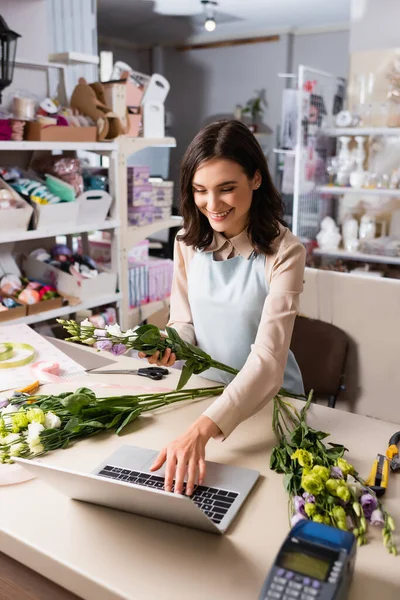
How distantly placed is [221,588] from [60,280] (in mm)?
2144

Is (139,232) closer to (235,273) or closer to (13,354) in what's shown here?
(13,354)

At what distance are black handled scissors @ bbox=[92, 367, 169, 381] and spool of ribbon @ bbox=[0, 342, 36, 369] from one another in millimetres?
201

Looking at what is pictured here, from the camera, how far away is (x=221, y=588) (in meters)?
0.81

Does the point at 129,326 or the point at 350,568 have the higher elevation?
the point at 350,568

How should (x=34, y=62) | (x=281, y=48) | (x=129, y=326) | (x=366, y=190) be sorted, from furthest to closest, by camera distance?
(x=281, y=48)
(x=366, y=190)
(x=129, y=326)
(x=34, y=62)

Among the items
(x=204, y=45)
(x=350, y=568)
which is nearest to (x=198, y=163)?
(x=350, y=568)

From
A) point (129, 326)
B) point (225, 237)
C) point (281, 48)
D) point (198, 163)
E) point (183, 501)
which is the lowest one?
point (129, 326)

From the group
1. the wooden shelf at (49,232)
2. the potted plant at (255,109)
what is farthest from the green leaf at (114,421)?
the potted plant at (255,109)

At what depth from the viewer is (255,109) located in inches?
291

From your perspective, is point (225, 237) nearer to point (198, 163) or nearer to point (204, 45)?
point (198, 163)

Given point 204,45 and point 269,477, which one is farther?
point 204,45

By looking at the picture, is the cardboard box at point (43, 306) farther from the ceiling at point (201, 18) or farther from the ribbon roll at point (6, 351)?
the ceiling at point (201, 18)

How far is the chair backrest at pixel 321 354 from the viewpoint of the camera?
1975mm

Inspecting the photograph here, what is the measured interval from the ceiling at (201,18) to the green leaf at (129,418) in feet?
17.3
